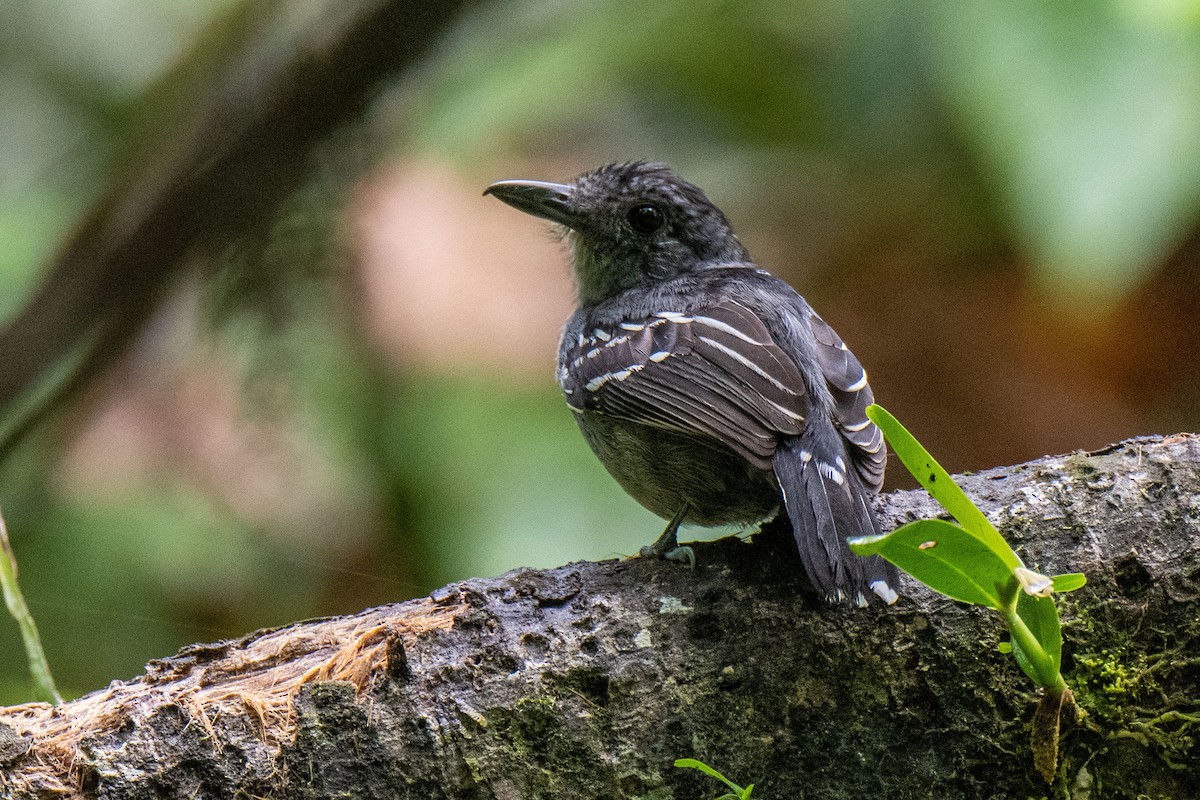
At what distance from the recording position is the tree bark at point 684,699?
1979 mm

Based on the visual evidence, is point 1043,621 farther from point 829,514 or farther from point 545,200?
point 545,200

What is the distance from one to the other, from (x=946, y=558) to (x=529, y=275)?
Result: 4.22 meters

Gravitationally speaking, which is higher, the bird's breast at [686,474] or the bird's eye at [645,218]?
the bird's eye at [645,218]

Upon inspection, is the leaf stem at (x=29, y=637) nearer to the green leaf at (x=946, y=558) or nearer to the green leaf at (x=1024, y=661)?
the green leaf at (x=946, y=558)

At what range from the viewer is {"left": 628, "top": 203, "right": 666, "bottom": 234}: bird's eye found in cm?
377

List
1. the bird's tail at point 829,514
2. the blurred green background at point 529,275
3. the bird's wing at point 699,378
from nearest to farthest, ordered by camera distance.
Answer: the bird's tail at point 829,514 → the bird's wing at point 699,378 → the blurred green background at point 529,275

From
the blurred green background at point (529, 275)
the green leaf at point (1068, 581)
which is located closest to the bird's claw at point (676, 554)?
the green leaf at point (1068, 581)

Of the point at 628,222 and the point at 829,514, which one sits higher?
the point at 628,222

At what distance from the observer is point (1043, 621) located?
1801 mm

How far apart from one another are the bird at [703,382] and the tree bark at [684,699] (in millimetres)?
164

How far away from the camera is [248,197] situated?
1.93m

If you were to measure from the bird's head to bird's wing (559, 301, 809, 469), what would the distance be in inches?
21.1

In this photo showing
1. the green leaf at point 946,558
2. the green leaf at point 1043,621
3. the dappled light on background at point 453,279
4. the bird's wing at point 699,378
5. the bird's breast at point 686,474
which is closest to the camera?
the green leaf at point 946,558

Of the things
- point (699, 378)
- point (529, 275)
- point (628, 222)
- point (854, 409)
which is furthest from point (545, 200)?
point (529, 275)
